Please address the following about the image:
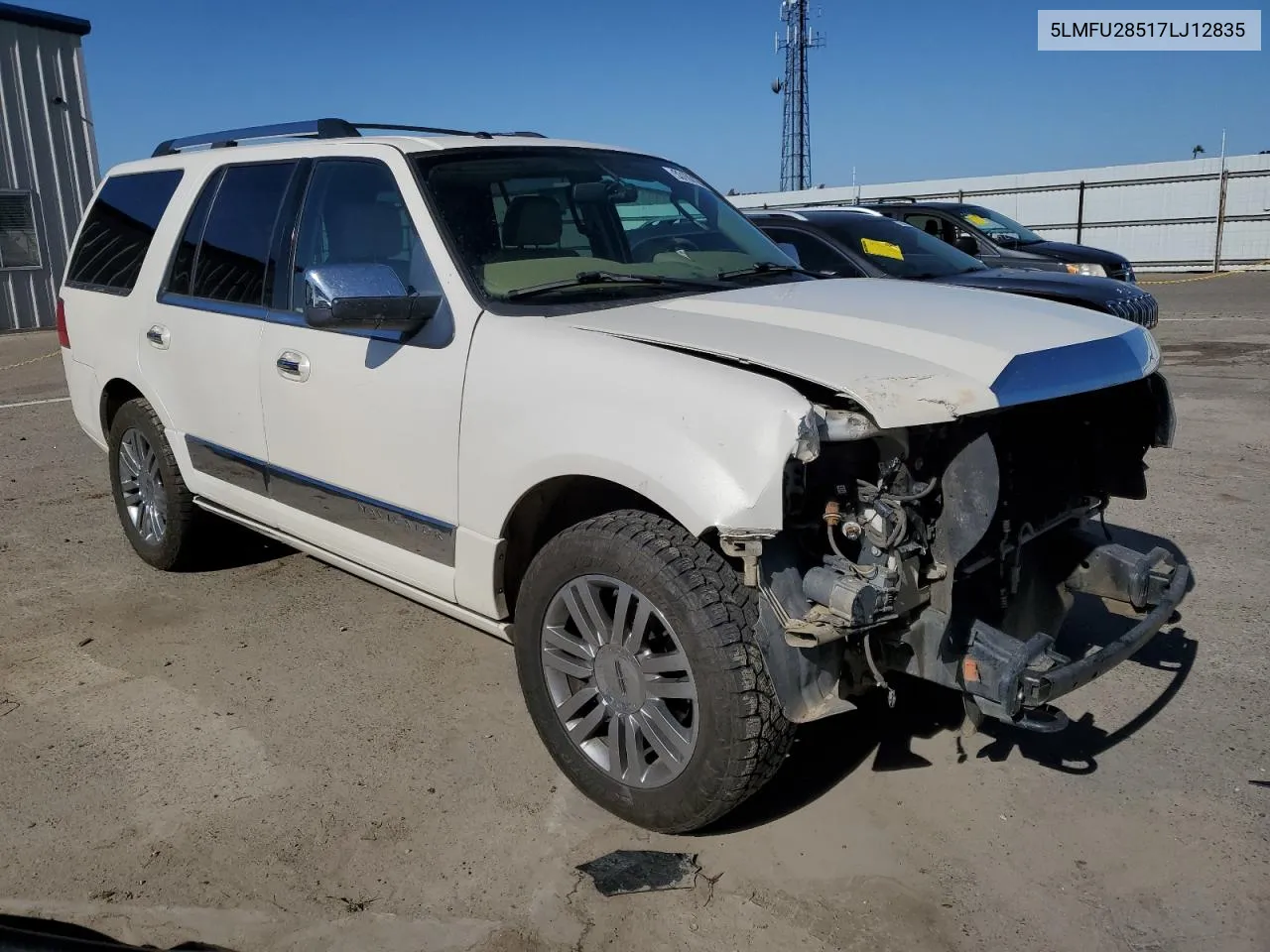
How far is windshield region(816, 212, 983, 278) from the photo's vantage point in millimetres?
8844

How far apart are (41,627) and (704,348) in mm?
3467

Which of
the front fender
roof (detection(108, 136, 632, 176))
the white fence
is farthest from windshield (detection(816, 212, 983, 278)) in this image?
the white fence

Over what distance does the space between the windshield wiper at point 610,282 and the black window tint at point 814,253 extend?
200 inches

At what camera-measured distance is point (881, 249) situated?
8969 mm

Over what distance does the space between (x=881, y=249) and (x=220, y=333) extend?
19.9 ft

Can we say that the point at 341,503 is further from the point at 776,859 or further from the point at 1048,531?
the point at 1048,531

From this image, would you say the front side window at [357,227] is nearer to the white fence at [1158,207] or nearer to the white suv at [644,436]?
the white suv at [644,436]

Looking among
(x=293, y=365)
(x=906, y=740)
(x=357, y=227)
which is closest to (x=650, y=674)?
(x=906, y=740)

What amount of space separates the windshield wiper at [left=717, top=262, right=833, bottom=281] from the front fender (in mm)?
991

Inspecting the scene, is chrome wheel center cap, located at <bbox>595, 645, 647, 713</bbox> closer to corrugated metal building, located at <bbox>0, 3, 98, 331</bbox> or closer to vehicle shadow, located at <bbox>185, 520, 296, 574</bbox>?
vehicle shadow, located at <bbox>185, 520, 296, 574</bbox>

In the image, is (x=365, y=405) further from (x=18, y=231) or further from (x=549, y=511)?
(x=18, y=231)

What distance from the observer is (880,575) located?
2639mm

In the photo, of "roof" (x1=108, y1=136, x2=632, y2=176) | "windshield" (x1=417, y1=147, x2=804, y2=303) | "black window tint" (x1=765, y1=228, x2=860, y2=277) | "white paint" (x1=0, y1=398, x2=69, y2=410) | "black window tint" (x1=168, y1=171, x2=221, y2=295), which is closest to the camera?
"windshield" (x1=417, y1=147, x2=804, y2=303)

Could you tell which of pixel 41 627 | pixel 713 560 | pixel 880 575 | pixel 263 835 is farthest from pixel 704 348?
pixel 41 627
